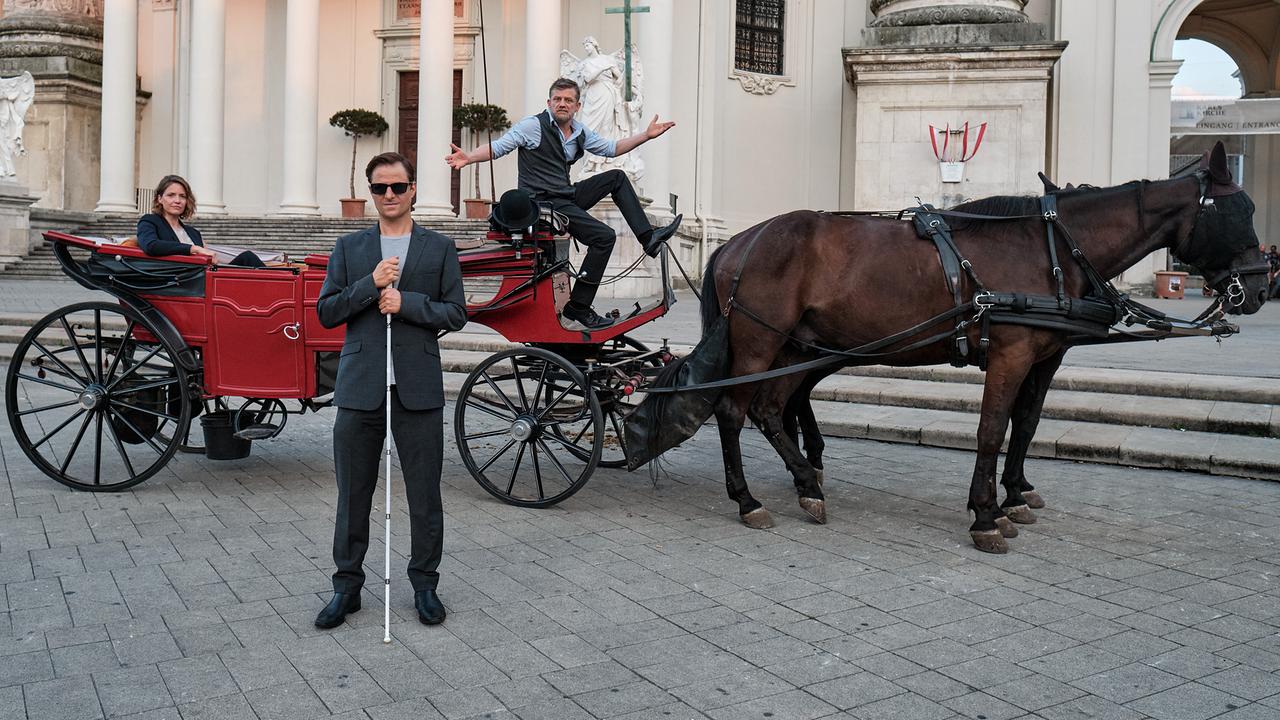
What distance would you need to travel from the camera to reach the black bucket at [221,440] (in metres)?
6.30

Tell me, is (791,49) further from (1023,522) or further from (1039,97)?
(1023,522)

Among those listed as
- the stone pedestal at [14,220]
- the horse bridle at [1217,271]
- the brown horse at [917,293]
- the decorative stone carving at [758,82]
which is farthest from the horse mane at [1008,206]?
the stone pedestal at [14,220]

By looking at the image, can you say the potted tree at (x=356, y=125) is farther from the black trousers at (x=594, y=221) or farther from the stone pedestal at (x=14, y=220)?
the black trousers at (x=594, y=221)

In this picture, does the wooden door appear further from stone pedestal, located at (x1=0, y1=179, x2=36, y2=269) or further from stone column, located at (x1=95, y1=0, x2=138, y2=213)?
stone pedestal, located at (x1=0, y1=179, x2=36, y2=269)

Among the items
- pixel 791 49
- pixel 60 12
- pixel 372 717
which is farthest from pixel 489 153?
pixel 60 12

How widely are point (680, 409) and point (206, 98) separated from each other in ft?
69.1

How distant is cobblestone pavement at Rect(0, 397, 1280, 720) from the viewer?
340cm

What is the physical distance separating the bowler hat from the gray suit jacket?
1.82 metres

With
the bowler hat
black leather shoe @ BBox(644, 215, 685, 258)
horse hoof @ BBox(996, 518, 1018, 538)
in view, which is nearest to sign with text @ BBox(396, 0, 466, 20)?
the bowler hat

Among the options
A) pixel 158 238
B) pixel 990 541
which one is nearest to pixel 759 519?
pixel 990 541

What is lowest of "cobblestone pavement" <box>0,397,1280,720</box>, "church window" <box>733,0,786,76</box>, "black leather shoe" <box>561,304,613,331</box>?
"cobblestone pavement" <box>0,397,1280,720</box>

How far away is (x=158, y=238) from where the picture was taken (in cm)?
641

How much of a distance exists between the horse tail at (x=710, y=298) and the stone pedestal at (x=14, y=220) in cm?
2042

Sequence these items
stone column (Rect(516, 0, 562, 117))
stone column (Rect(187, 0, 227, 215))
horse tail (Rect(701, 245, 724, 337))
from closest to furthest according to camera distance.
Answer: horse tail (Rect(701, 245, 724, 337)) → stone column (Rect(516, 0, 562, 117)) → stone column (Rect(187, 0, 227, 215))
